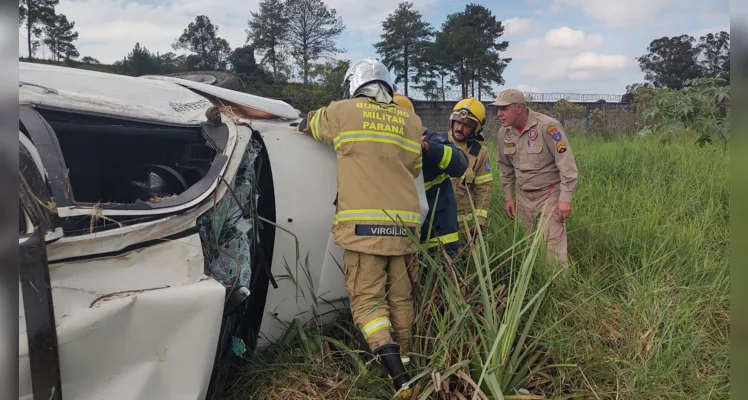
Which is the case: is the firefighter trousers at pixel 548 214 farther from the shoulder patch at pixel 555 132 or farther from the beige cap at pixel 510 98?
the beige cap at pixel 510 98

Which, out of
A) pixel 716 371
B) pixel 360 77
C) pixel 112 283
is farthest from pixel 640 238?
pixel 112 283

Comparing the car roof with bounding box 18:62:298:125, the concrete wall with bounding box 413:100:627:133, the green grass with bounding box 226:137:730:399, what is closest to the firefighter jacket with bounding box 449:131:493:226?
the green grass with bounding box 226:137:730:399

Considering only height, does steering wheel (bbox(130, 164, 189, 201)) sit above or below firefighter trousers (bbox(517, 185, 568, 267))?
above

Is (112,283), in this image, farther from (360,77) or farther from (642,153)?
(642,153)

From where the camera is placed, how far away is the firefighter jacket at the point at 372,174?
2.42 m

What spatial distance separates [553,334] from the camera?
250 centimetres

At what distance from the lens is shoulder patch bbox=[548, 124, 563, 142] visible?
369cm

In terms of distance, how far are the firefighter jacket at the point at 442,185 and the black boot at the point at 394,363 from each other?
703 mm

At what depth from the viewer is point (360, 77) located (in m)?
2.69

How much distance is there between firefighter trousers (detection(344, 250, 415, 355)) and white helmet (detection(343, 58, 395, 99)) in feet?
2.96

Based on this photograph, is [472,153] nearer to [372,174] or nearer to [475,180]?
[475,180]

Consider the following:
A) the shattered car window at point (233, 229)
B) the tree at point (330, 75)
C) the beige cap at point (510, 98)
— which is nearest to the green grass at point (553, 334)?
the shattered car window at point (233, 229)

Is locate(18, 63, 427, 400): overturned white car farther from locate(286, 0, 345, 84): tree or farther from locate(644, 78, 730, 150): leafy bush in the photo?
locate(286, 0, 345, 84): tree

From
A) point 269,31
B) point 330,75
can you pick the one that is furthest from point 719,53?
point 269,31
